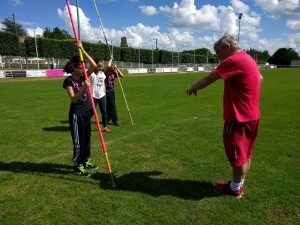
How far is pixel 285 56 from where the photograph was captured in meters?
114

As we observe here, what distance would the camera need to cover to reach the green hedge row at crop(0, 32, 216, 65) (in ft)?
155

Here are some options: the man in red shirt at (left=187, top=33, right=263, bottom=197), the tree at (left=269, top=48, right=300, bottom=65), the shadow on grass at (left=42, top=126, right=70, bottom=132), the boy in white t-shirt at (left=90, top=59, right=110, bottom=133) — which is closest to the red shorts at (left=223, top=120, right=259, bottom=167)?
the man in red shirt at (left=187, top=33, right=263, bottom=197)

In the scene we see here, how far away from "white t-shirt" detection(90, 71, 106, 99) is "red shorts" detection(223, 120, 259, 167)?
15.5ft

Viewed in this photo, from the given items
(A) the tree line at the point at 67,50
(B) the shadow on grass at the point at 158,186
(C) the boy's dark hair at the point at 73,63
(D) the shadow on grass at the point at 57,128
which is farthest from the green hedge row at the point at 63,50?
(B) the shadow on grass at the point at 158,186

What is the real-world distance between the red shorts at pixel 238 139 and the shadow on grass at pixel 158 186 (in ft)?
2.66

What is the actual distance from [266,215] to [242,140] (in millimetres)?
1048

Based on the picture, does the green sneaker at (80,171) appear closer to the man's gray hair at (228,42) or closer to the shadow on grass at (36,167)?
the shadow on grass at (36,167)

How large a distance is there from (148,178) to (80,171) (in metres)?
1.27

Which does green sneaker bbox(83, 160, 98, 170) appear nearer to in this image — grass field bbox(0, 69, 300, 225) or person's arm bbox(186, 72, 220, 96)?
grass field bbox(0, 69, 300, 225)

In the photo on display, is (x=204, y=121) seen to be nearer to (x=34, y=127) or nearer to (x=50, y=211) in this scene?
(x=34, y=127)

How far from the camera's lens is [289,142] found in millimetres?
6609

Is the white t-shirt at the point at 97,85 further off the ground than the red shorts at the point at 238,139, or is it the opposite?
the white t-shirt at the point at 97,85

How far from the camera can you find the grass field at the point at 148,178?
11.9 feet

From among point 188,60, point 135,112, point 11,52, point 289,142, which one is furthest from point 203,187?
point 188,60
